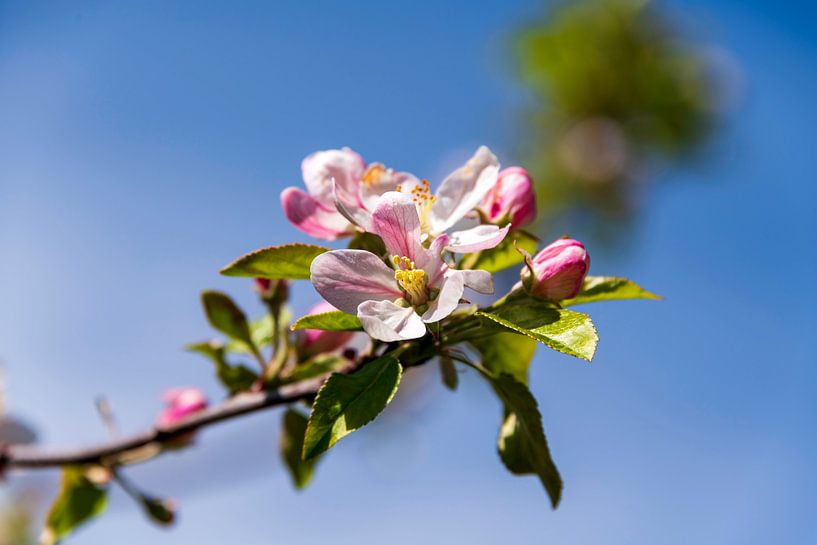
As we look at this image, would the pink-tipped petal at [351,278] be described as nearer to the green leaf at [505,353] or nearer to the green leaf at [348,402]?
the green leaf at [348,402]

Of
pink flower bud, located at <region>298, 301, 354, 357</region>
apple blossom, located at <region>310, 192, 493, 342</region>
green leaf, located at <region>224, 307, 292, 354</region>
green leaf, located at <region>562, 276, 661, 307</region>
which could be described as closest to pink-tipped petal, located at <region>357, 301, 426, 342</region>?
apple blossom, located at <region>310, 192, 493, 342</region>

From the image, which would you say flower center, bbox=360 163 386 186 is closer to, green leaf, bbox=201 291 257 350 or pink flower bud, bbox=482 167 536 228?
pink flower bud, bbox=482 167 536 228

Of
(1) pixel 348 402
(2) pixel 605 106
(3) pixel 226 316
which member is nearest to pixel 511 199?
(1) pixel 348 402

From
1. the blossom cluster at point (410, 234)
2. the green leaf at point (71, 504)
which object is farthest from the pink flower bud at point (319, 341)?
the green leaf at point (71, 504)

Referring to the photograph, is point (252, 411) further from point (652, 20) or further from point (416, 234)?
point (652, 20)

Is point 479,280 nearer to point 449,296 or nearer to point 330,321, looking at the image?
point 449,296

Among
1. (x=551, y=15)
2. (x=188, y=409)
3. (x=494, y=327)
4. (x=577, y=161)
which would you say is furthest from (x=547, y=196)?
(x=494, y=327)
